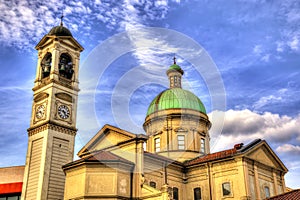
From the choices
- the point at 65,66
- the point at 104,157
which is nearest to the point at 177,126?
the point at 65,66

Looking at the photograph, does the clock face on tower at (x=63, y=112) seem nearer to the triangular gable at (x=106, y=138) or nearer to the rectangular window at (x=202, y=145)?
the triangular gable at (x=106, y=138)

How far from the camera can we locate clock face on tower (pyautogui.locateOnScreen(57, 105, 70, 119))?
1615 inches

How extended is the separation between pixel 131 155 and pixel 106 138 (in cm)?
540

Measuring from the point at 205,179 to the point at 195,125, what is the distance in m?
10.1

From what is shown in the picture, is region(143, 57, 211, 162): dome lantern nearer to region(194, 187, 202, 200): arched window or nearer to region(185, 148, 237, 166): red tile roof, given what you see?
region(185, 148, 237, 166): red tile roof

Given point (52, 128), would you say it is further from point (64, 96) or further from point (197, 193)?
point (197, 193)

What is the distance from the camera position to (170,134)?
44250mm

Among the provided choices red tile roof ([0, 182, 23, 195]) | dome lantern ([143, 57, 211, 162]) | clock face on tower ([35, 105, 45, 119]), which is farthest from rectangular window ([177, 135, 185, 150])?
red tile roof ([0, 182, 23, 195])

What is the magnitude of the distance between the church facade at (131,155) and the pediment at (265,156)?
A: 0.10 meters

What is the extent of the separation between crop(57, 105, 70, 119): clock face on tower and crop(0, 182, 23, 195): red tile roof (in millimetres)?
8302

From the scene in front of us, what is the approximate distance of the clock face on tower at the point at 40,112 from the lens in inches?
1612

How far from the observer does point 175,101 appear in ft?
155

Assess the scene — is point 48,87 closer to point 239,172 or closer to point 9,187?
point 9,187

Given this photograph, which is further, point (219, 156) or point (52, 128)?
point (52, 128)
